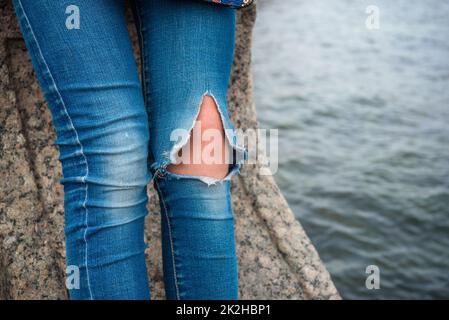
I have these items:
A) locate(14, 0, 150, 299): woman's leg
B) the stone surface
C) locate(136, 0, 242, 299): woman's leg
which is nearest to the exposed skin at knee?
locate(136, 0, 242, 299): woman's leg

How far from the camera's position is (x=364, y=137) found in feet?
A: 19.6

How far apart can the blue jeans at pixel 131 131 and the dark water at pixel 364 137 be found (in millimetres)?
3011

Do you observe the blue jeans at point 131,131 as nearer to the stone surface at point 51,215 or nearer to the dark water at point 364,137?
the stone surface at point 51,215

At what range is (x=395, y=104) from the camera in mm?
6676

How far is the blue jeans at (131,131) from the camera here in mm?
1148

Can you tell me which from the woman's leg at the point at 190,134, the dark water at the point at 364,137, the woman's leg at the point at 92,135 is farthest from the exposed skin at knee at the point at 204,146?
the dark water at the point at 364,137

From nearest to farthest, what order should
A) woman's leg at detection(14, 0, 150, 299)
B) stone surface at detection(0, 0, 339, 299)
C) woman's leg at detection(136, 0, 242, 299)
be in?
woman's leg at detection(14, 0, 150, 299) → woman's leg at detection(136, 0, 242, 299) → stone surface at detection(0, 0, 339, 299)

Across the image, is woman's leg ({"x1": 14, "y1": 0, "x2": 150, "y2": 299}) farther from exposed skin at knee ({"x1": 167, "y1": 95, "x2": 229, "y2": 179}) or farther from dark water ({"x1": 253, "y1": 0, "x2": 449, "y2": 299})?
dark water ({"x1": 253, "y1": 0, "x2": 449, "y2": 299})

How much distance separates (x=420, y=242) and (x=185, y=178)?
150 inches

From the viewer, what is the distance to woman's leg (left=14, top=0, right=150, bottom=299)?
114cm

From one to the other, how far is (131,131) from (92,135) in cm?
9

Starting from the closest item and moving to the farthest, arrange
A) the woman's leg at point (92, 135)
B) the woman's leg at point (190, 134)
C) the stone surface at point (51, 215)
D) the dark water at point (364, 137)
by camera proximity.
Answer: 1. the woman's leg at point (92, 135)
2. the woman's leg at point (190, 134)
3. the stone surface at point (51, 215)
4. the dark water at point (364, 137)

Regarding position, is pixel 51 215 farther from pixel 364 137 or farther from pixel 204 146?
pixel 364 137

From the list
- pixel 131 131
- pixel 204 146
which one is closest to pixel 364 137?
pixel 204 146
